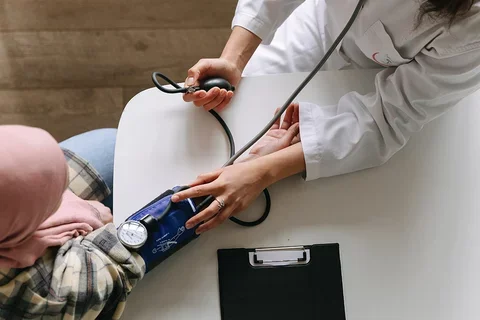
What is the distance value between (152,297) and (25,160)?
0.91 feet

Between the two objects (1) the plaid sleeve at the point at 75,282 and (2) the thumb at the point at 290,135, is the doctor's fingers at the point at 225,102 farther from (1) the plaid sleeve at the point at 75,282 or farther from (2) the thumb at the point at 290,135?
(1) the plaid sleeve at the point at 75,282

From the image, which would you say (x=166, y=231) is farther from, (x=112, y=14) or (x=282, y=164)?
(x=112, y=14)

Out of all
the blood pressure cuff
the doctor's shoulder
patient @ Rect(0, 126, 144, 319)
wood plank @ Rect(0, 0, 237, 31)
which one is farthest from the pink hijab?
wood plank @ Rect(0, 0, 237, 31)

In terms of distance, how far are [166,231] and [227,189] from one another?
105 millimetres

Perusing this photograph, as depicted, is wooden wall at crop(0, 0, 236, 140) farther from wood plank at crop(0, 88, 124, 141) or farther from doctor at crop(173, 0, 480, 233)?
doctor at crop(173, 0, 480, 233)

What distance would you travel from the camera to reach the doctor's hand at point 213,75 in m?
0.77

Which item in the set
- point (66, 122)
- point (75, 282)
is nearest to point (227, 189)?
point (75, 282)

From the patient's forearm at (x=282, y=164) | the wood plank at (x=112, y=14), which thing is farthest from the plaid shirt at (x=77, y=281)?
the wood plank at (x=112, y=14)

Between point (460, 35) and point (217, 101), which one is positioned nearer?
point (460, 35)

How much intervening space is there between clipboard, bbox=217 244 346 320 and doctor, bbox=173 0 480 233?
0.07 m

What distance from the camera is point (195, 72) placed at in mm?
802

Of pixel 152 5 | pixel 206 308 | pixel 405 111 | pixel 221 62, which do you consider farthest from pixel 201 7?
pixel 206 308

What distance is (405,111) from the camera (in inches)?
28.7

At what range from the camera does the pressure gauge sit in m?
0.68
